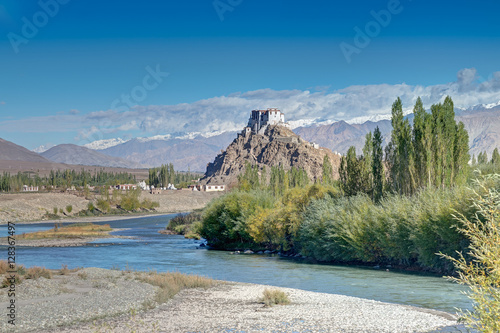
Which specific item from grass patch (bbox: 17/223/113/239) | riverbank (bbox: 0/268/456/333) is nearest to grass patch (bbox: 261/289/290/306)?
riverbank (bbox: 0/268/456/333)

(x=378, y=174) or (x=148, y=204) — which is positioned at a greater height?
(x=378, y=174)

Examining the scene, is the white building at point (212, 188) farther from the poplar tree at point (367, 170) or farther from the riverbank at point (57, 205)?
the poplar tree at point (367, 170)

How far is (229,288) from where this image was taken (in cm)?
2767

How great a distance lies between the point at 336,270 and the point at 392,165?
1286 centimetres

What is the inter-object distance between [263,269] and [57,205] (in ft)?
316

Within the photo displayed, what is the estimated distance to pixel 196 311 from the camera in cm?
2144

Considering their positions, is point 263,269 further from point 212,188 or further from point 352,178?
point 212,188

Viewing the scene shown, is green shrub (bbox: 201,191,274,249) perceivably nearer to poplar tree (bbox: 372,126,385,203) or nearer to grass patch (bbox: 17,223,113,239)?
poplar tree (bbox: 372,126,385,203)

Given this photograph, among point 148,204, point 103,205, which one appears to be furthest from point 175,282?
point 148,204

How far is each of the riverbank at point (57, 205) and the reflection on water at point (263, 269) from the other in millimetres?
51520

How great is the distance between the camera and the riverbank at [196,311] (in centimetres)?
1838

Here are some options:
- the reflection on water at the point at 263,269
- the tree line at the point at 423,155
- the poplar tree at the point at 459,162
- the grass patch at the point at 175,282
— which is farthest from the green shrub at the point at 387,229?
the grass patch at the point at 175,282

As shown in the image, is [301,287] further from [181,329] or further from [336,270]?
[181,329]

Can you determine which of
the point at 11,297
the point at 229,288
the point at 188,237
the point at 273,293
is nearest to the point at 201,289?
the point at 229,288
